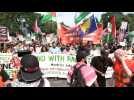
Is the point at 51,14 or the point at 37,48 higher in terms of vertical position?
the point at 51,14

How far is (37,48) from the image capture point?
23.4ft

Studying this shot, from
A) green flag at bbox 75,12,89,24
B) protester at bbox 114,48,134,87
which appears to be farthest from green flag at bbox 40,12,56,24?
protester at bbox 114,48,134,87

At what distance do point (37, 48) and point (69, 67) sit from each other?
0.68m

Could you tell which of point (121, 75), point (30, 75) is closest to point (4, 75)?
point (121, 75)

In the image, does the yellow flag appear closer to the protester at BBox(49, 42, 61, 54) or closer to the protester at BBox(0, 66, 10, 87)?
the protester at BBox(49, 42, 61, 54)

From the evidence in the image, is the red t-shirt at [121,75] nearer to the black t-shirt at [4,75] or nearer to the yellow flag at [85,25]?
the yellow flag at [85,25]

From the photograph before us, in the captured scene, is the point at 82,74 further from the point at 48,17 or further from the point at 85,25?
the point at 48,17

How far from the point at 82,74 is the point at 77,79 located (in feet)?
0.44

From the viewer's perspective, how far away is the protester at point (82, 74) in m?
6.37

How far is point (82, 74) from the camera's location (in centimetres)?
630

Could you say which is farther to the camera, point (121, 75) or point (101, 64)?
point (101, 64)
